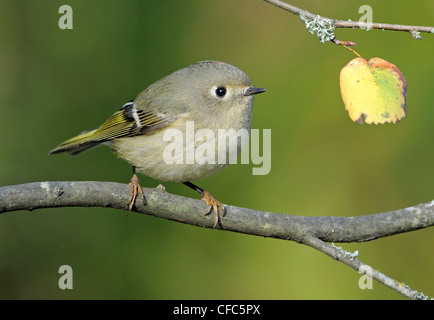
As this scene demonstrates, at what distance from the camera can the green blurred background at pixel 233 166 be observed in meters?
2.97

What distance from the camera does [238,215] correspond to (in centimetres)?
209

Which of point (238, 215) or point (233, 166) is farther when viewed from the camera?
point (233, 166)

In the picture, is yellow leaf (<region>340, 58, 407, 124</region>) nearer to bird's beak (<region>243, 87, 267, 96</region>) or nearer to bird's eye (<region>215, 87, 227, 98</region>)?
bird's beak (<region>243, 87, 267, 96</region>)

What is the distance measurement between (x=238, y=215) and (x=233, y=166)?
107cm

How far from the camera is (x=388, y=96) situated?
59.1 inches

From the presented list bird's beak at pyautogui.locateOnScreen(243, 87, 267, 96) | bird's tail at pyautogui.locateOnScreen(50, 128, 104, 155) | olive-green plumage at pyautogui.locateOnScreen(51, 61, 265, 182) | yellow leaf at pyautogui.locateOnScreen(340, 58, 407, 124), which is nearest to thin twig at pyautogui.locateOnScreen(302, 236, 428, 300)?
yellow leaf at pyautogui.locateOnScreen(340, 58, 407, 124)

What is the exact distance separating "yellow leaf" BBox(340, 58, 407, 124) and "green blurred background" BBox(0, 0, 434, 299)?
1529 mm

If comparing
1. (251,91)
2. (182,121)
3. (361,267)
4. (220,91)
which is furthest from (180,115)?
(361,267)

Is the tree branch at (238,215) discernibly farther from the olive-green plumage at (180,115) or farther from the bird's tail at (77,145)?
the bird's tail at (77,145)

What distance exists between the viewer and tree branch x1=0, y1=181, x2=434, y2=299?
A: 1.86 m

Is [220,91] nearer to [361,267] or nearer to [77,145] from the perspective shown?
[77,145]

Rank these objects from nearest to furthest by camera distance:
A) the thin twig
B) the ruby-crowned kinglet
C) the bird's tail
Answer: the thin twig < the ruby-crowned kinglet < the bird's tail

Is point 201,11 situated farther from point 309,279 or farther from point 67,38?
point 309,279

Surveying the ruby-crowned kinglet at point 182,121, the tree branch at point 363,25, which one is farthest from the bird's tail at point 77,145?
the tree branch at point 363,25
